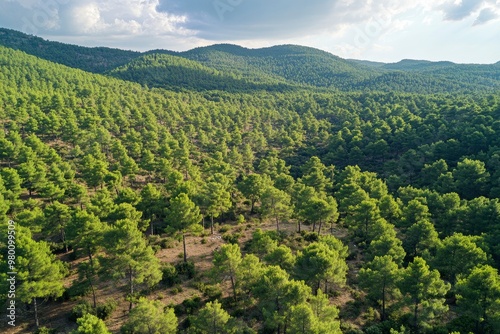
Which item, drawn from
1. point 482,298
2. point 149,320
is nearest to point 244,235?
point 149,320

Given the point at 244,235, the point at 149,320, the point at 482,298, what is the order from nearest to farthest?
the point at 149,320, the point at 482,298, the point at 244,235

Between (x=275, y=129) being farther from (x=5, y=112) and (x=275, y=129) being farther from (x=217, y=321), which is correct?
(x=217, y=321)

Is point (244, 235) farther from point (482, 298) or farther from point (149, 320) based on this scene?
point (482, 298)

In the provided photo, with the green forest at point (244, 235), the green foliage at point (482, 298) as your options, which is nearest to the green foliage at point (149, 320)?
the green forest at point (244, 235)

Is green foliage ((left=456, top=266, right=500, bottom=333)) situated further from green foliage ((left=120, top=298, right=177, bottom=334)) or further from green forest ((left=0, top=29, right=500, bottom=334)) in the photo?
green foliage ((left=120, top=298, right=177, bottom=334))

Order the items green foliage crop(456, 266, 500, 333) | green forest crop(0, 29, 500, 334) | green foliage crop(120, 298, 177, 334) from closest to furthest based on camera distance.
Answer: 1. green foliage crop(120, 298, 177, 334)
2. green foliage crop(456, 266, 500, 333)
3. green forest crop(0, 29, 500, 334)

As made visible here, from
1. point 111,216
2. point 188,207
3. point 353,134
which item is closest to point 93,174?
point 111,216

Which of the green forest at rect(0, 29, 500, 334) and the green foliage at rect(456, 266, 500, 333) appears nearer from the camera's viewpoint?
the green foliage at rect(456, 266, 500, 333)

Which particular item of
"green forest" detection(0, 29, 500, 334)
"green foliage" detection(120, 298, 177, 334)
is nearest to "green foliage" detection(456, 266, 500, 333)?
"green forest" detection(0, 29, 500, 334)

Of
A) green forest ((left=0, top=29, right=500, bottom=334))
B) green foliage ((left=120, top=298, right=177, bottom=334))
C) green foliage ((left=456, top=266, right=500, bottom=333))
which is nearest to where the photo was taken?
green foliage ((left=120, top=298, right=177, bottom=334))

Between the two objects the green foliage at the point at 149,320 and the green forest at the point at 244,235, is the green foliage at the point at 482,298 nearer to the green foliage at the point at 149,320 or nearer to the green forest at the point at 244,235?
the green forest at the point at 244,235

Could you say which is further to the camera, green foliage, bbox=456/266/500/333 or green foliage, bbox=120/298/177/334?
green foliage, bbox=456/266/500/333
